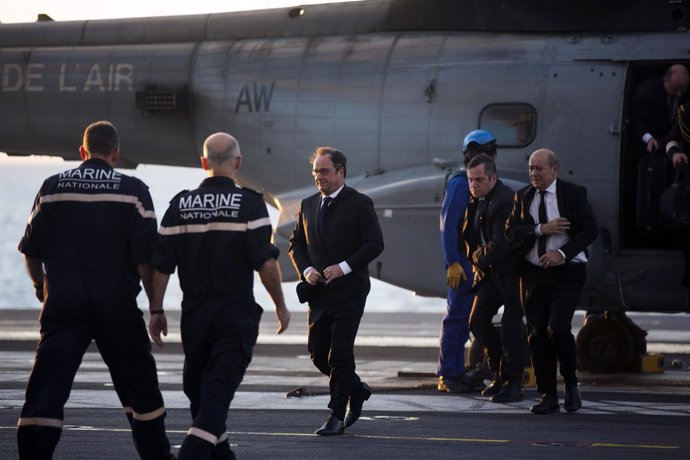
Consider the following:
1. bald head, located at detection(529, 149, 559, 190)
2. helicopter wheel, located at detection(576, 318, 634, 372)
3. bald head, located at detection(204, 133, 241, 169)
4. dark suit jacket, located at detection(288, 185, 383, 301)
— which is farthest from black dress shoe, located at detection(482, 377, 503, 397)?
bald head, located at detection(204, 133, 241, 169)

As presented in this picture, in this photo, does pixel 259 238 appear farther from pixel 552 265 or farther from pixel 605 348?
pixel 605 348

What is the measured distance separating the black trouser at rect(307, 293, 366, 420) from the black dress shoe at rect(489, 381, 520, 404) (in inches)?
72.8

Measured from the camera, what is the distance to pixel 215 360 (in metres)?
7.00

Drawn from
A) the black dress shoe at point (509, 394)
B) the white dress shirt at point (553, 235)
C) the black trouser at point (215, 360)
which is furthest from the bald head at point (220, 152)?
the black dress shoe at point (509, 394)

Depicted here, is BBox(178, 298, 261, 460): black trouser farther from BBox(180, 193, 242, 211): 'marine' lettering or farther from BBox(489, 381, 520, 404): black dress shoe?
Answer: BBox(489, 381, 520, 404): black dress shoe

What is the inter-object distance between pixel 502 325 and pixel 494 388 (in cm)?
54

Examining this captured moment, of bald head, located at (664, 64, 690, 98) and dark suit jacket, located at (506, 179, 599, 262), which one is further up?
bald head, located at (664, 64, 690, 98)

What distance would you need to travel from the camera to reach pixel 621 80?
1245 cm

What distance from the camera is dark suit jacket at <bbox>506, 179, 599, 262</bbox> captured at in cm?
978

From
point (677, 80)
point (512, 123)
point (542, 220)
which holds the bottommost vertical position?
point (542, 220)

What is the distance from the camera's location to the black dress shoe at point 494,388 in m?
10.8

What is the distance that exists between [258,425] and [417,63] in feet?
17.6

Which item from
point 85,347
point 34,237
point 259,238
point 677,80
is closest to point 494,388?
point 677,80

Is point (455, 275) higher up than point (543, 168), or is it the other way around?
point (543, 168)
